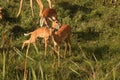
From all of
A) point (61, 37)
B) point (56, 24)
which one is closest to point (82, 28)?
point (56, 24)

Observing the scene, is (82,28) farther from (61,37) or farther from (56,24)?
(61,37)

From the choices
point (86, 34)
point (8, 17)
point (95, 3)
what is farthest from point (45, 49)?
point (95, 3)

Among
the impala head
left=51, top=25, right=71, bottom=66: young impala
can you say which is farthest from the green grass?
the impala head

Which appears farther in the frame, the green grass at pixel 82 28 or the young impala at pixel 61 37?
the green grass at pixel 82 28

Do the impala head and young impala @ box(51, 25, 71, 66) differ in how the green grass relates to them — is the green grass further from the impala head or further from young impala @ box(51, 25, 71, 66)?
the impala head

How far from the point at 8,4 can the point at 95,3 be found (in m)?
1.88

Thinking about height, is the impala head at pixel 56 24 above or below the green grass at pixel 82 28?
above

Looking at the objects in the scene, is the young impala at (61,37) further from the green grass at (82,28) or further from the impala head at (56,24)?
the impala head at (56,24)

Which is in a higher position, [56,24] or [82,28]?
[56,24]

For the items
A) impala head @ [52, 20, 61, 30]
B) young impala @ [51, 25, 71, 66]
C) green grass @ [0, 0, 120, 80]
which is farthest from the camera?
impala head @ [52, 20, 61, 30]

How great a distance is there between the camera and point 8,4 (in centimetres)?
1048

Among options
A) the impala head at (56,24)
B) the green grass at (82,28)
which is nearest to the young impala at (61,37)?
the green grass at (82,28)

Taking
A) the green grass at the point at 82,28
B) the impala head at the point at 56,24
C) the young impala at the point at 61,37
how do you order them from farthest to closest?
the impala head at the point at 56,24 < the green grass at the point at 82,28 < the young impala at the point at 61,37

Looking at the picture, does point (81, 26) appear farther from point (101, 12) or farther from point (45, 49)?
point (45, 49)
